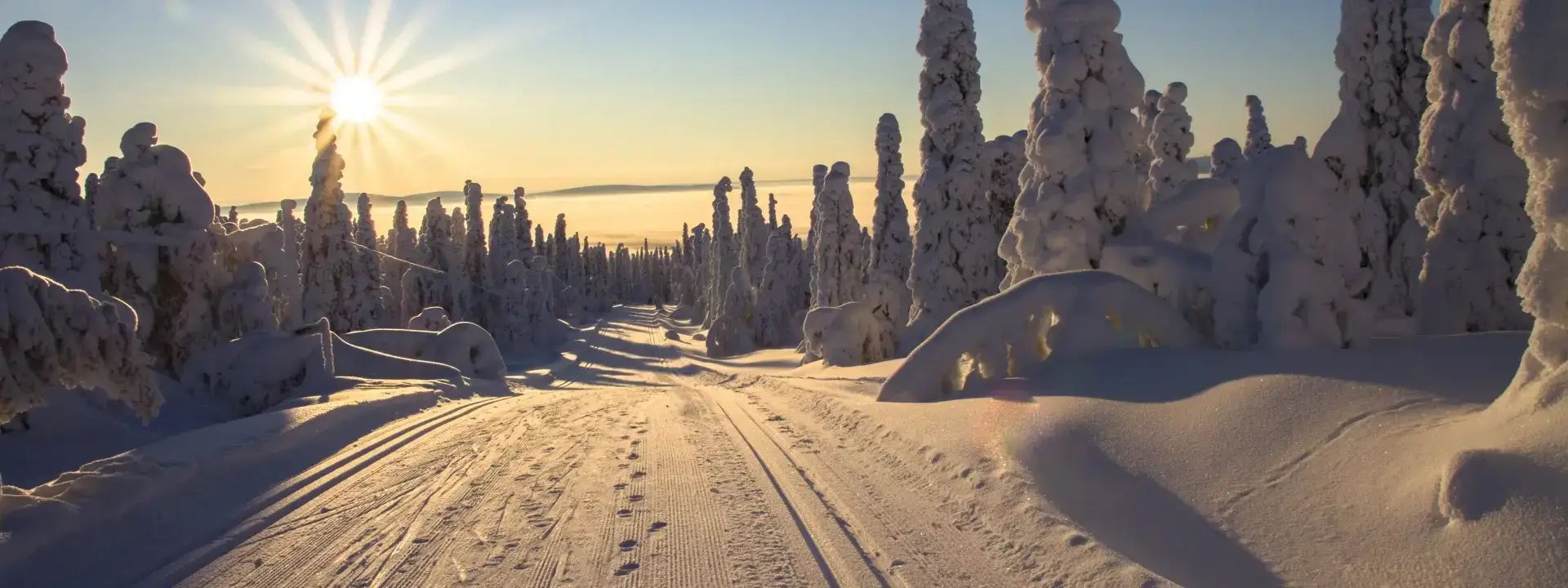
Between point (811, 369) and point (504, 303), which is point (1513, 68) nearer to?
point (811, 369)

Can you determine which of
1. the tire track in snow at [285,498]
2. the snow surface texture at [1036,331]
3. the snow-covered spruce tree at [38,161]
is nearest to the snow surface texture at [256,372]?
the snow-covered spruce tree at [38,161]

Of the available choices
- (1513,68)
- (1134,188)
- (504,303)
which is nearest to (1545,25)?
(1513,68)

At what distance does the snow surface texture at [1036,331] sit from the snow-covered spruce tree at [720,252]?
53.7 metres

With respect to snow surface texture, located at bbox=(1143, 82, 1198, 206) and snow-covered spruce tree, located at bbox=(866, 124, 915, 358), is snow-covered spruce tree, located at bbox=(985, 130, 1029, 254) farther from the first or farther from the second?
snow surface texture, located at bbox=(1143, 82, 1198, 206)

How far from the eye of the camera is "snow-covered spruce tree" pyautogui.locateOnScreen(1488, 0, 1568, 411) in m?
5.03

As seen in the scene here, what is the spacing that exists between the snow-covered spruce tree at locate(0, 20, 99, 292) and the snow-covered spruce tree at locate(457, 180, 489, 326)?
133ft

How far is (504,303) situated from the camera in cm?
5547

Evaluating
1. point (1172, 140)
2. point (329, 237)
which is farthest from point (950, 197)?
point (329, 237)

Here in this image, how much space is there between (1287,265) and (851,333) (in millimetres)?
15988

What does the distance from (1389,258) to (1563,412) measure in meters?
15.7

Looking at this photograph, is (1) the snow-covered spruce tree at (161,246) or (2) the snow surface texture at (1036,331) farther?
(1) the snow-covered spruce tree at (161,246)

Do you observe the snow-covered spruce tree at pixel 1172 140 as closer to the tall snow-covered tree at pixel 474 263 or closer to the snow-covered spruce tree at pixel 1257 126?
the snow-covered spruce tree at pixel 1257 126

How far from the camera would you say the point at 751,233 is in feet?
199

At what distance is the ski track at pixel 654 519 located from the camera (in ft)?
17.0
